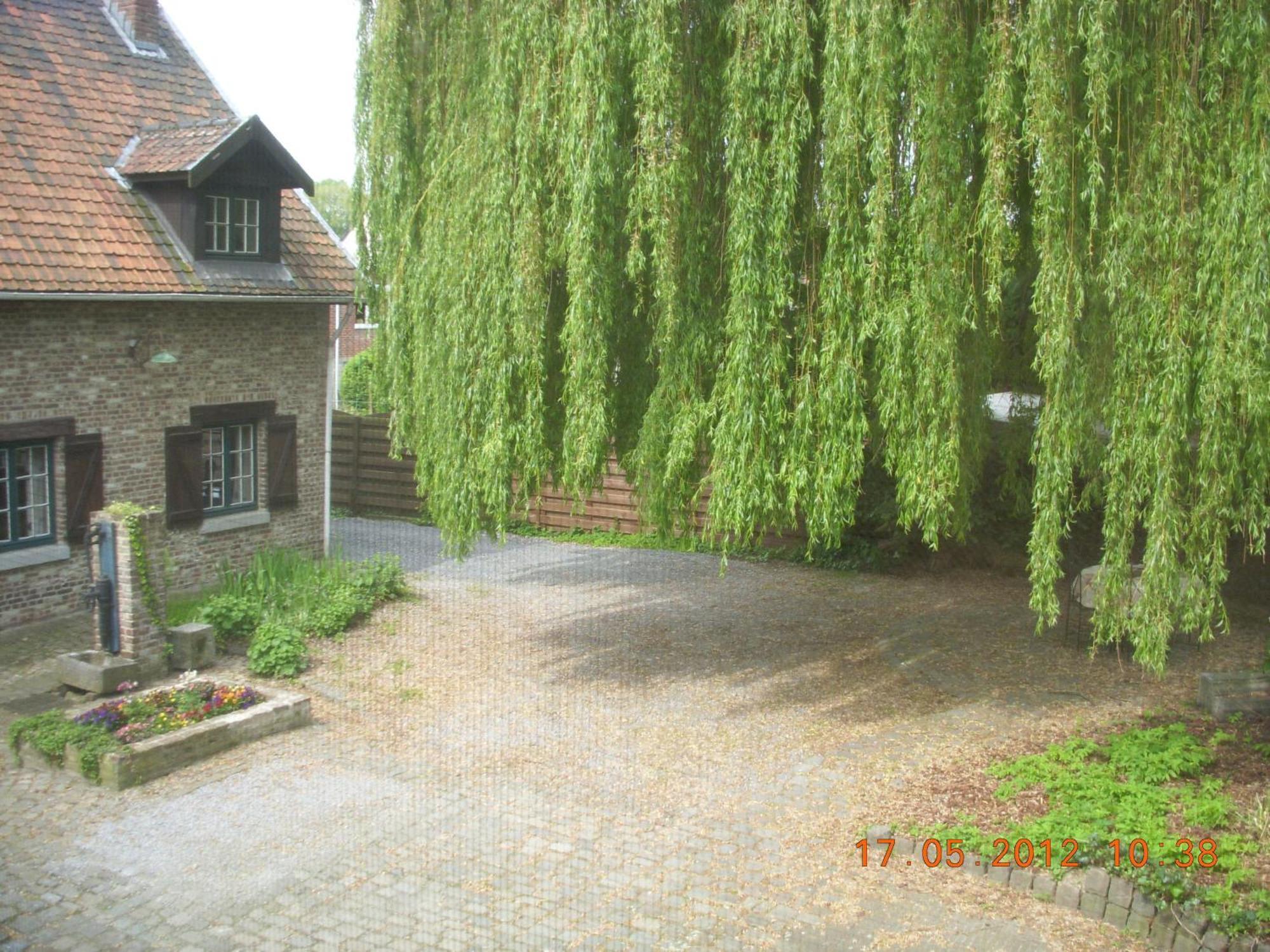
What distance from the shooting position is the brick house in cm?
1168

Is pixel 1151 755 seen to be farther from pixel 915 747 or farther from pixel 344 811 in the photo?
pixel 344 811

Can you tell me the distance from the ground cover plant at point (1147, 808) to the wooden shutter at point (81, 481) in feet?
30.2

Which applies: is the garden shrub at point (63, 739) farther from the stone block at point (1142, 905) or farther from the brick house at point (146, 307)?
the stone block at point (1142, 905)

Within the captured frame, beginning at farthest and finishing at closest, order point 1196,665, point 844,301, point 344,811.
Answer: point 1196,665 → point 844,301 → point 344,811

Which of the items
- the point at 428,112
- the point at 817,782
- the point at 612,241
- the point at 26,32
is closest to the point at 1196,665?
the point at 817,782

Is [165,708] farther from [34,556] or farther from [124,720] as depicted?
[34,556]

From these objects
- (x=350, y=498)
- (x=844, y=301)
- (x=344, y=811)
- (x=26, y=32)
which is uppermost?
(x=26, y=32)

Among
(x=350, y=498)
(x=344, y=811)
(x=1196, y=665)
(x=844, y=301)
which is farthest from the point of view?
(x=350, y=498)

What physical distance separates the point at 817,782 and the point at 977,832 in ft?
4.94

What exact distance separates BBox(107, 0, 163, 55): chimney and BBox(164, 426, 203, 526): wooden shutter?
544cm

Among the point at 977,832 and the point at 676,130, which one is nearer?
the point at 977,832

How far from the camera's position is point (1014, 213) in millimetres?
8906

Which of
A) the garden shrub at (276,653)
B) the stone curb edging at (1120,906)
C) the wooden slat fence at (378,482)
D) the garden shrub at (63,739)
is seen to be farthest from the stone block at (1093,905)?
the wooden slat fence at (378,482)

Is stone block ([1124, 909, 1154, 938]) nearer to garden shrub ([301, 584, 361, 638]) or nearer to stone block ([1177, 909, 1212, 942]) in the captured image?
stone block ([1177, 909, 1212, 942])
